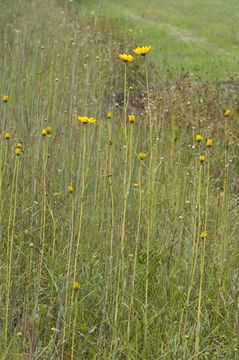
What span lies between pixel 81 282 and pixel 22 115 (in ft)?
4.88

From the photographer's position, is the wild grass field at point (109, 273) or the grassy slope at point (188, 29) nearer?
the wild grass field at point (109, 273)

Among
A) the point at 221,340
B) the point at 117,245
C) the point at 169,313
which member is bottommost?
the point at 221,340

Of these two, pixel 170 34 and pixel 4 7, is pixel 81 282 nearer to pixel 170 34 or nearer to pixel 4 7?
pixel 4 7

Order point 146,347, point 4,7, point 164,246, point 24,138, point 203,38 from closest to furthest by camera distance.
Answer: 1. point 146,347
2. point 164,246
3. point 24,138
4. point 4,7
5. point 203,38

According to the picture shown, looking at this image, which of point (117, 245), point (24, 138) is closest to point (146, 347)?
point (117, 245)

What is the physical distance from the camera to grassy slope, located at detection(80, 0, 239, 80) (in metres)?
7.90

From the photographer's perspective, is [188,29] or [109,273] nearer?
[109,273]

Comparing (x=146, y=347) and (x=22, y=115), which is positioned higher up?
(x=22, y=115)

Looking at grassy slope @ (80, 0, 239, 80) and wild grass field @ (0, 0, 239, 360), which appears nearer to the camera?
wild grass field @ (0, 0, 239, 360)

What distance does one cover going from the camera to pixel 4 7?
7.42 meters

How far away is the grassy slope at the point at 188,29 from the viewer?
25.9ft

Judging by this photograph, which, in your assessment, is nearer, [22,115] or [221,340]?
[221,340]

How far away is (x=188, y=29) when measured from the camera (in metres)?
10.8

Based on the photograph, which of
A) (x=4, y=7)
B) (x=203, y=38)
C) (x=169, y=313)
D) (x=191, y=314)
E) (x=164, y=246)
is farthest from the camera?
(x=203, y=38)
